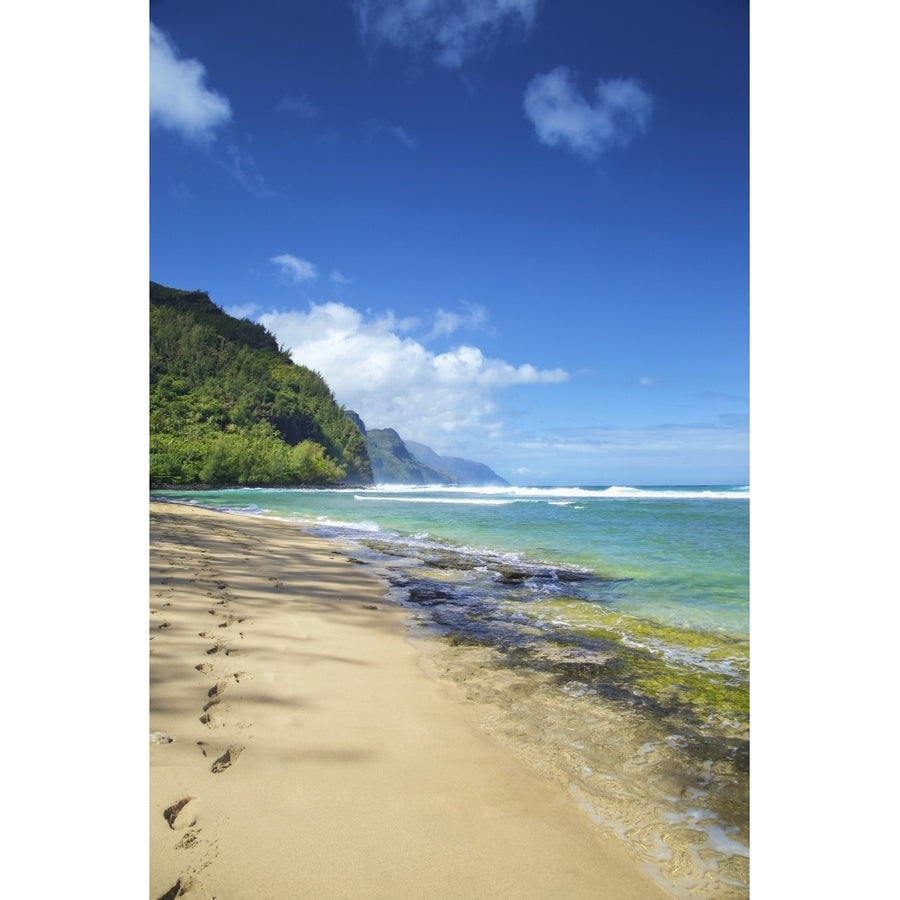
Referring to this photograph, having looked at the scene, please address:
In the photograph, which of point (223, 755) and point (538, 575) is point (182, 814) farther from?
point (538, 575)

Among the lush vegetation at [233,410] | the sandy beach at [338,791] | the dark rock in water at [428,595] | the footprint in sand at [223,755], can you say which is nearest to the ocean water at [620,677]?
the dark rock in water at [428,595]

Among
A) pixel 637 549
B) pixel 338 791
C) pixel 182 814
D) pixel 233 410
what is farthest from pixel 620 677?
pixel 233 410

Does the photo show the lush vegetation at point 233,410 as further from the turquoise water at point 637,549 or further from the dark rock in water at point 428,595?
the dark rock in water at point 428,595

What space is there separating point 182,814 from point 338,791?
1.33 ft

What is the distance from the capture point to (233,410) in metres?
63.8

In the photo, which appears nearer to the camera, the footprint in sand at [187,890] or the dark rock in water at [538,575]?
the footprint in sand at [187,890]

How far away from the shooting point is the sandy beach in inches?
48.3

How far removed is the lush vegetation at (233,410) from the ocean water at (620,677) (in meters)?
42.8

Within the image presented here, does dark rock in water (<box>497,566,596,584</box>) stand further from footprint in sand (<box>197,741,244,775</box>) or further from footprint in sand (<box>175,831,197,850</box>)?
footprint in sand (<box>175,831,197,850</box>)

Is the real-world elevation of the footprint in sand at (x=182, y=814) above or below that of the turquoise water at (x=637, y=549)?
above

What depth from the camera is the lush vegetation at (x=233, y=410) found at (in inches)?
1972

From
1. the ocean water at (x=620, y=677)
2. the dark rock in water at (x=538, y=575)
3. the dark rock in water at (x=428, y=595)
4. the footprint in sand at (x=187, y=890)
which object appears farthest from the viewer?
the dark rock in water at (x=538, y=575)
